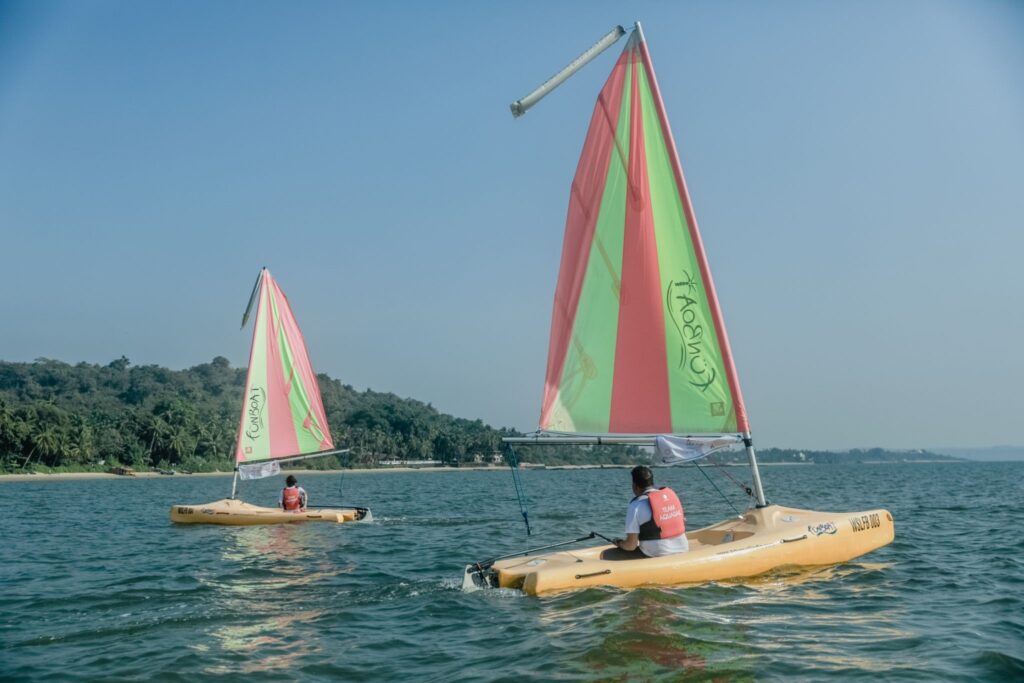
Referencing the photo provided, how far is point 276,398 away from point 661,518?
69.3 ft

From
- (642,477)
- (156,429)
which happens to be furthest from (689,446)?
(156,429)

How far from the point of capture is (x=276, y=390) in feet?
101

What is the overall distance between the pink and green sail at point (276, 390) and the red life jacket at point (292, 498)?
3015 mm

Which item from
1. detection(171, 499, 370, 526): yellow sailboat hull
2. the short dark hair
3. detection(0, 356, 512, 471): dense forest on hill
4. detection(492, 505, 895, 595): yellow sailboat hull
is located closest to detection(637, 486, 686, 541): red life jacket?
the short dark hair

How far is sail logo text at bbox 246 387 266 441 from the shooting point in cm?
3014

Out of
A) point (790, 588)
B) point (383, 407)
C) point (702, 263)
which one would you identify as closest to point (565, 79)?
point (702, 263)

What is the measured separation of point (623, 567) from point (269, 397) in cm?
2114

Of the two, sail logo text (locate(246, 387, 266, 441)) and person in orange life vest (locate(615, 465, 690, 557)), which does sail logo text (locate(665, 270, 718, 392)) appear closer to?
person in orange life vest (locate(615, 465, 690, 557))

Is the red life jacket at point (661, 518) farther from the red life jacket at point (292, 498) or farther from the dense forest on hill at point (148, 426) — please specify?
the dense forest on hill at point (148, 426)

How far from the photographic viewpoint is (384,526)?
26.5 m

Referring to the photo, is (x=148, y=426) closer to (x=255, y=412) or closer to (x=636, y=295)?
(x=255, y=412)

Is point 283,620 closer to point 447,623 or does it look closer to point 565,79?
point 447,623

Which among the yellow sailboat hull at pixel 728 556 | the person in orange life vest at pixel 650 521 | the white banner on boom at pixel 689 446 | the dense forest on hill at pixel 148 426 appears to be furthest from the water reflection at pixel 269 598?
the dense forest on hill at pixel 148 426

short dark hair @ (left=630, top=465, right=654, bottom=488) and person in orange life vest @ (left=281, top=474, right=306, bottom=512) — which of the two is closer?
short dark hair @ (left=630, top=465, right=654, bottom=488)
